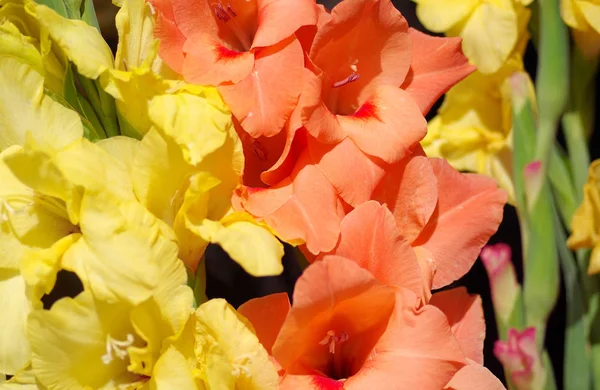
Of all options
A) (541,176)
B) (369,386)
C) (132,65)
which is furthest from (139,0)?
(541,176)

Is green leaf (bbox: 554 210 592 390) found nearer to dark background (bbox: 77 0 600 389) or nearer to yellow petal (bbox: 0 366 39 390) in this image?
dark background (bbox: 77 0 600 389)

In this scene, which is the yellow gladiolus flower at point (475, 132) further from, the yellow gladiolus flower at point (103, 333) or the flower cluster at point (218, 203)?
the yellow gladiolus flower at point (103, 333)

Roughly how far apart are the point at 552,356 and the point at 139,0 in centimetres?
97

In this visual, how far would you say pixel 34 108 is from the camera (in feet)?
1.52

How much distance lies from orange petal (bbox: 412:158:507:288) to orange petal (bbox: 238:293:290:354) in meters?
0.12

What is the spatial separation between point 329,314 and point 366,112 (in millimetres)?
155

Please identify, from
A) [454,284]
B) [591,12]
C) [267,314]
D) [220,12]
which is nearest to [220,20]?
[220,12]

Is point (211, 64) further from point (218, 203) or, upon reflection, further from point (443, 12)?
point (443, 12)

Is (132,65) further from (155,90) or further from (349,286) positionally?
(349,286)

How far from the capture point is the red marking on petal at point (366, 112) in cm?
54

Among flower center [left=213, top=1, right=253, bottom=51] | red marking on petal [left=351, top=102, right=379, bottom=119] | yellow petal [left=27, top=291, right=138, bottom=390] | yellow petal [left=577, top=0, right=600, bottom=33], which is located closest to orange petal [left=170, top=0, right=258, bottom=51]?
flower center [left=213, top=1, right=253, bottom=51]

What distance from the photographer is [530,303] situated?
2.82ft

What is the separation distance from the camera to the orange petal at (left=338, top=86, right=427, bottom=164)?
0.51m

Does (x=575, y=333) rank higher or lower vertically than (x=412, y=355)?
lower
